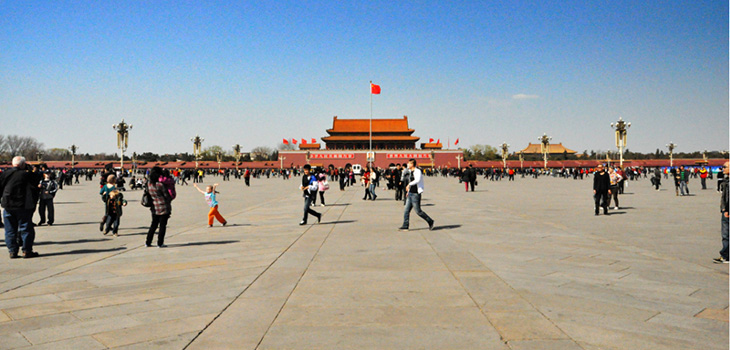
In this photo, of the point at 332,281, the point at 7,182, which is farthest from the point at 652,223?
the point at 7,182

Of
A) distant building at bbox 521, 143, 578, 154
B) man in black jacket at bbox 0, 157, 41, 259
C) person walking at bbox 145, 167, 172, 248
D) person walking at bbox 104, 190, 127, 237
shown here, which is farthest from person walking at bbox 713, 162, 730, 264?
distant building at bbox 521, 143, 578, 154

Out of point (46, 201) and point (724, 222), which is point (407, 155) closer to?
point (46, 201)

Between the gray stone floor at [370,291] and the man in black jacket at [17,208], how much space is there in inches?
14.6

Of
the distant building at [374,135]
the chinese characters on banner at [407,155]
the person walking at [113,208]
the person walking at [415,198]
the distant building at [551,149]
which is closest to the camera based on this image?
the person walking at [113,208]

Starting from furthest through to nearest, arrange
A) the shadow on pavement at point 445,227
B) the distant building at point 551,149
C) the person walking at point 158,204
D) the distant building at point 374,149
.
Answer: the distant building at point 551,149 → the distant building at point 374,149 → the shadow on pavement at point 445,227 → the person walking at point 158,204

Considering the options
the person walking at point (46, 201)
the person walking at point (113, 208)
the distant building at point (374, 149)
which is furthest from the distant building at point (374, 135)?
the person walking at point (113, 208)

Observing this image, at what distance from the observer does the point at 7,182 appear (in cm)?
718

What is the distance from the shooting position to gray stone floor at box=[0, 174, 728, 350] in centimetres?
358

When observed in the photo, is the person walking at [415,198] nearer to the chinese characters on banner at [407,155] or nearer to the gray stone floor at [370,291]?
the gray stone floor at [370,291]

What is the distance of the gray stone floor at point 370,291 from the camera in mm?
3576

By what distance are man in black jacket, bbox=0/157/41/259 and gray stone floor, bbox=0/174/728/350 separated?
371 millimetres

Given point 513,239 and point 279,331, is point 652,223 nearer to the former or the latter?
point 513,239

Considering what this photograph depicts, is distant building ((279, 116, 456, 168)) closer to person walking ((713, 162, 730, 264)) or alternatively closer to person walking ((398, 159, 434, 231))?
person walking ((398, 159, 434, 231))

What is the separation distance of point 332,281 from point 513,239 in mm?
4331
